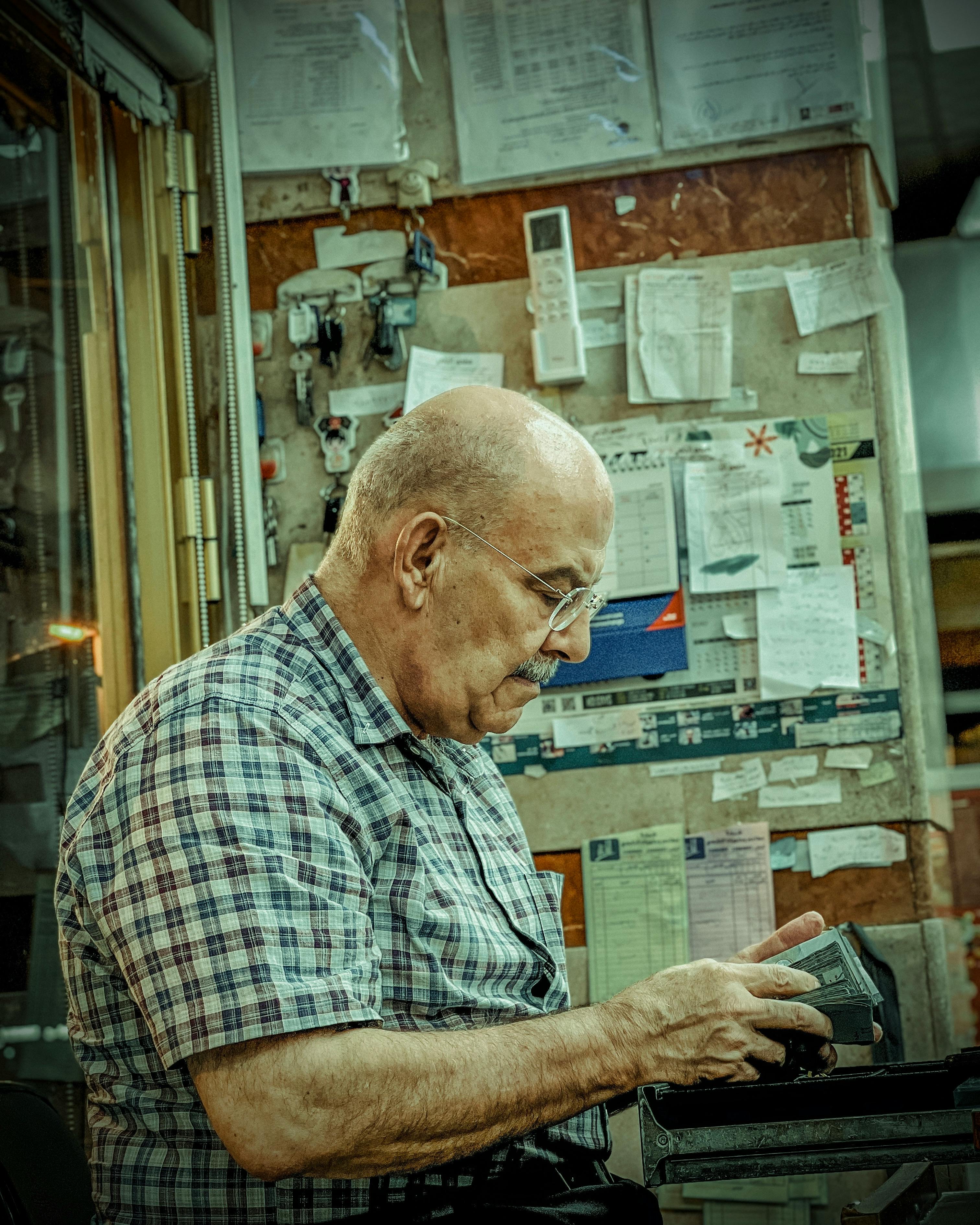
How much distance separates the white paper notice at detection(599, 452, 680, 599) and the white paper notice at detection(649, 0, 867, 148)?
2.37ft

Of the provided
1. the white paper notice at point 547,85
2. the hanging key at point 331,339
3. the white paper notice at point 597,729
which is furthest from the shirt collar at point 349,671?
the white paper notice at point 547,85

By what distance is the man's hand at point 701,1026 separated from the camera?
1.18m

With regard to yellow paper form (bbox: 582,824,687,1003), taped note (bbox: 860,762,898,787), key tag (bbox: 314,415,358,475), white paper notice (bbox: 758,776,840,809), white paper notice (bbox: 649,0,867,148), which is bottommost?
yellow paper form (bbox: 582,824,687,1003)

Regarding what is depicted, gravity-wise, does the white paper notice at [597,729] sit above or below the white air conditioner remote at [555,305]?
below

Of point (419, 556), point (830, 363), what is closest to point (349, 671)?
point (419, 556)

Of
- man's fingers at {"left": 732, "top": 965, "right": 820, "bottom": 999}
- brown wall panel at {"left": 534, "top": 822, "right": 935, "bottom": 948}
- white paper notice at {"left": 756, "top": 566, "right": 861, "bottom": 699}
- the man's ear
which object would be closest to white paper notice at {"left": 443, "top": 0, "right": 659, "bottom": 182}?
white paper notice at {"left": 756, "top": 566, "right": 861, "bottom": 699}

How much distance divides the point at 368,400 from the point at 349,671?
129 centimetres

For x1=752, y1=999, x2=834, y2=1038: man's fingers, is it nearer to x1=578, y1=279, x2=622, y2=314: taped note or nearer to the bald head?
the bald head

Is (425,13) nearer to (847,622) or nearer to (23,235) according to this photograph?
(23,235)

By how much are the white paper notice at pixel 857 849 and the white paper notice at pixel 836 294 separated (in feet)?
3.39

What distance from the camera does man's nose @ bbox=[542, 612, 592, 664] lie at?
1.47m

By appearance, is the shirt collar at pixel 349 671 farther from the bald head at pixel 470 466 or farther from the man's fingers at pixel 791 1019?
the man's fingers at pixel 791 1019

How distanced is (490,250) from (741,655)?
1.04 metres

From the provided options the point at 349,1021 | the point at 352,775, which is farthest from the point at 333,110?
the point at 349,1021
